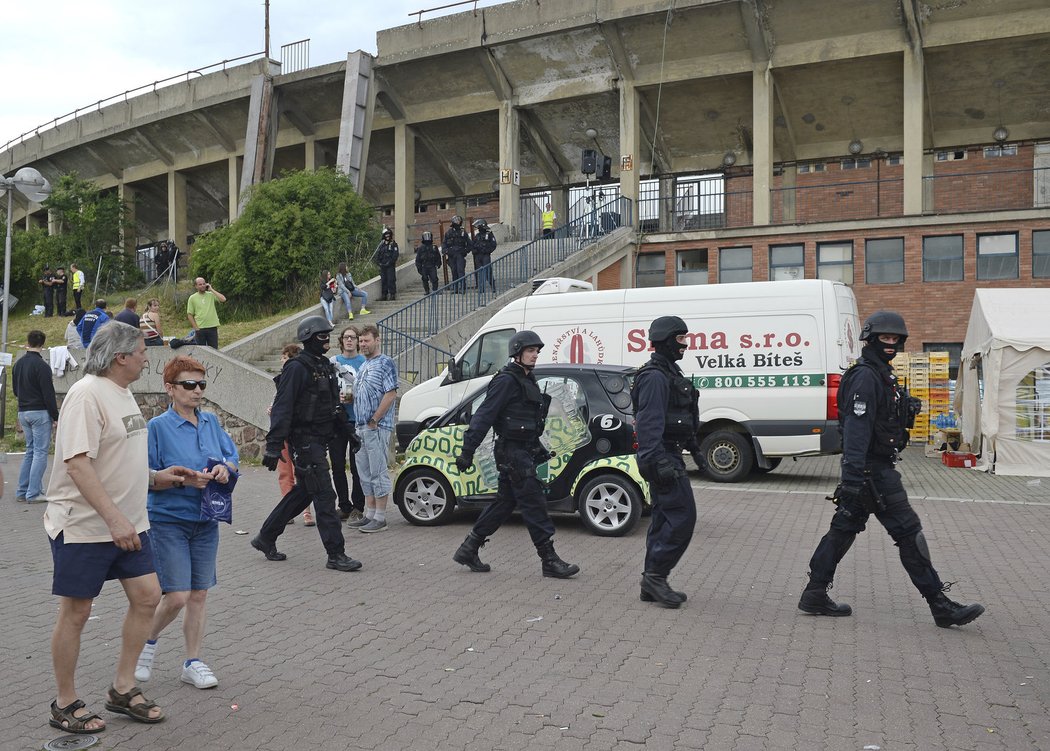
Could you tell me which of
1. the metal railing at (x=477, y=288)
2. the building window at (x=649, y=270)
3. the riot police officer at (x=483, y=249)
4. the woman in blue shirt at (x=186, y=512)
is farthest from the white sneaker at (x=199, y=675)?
the building window at (x=649, y=270)

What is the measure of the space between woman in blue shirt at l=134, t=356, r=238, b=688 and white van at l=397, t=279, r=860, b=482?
815 centimetres

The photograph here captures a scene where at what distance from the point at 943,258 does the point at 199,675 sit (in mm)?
23429

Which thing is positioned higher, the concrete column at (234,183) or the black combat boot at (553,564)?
the concrete column at (234,183)

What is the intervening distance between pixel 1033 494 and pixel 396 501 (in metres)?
8.04

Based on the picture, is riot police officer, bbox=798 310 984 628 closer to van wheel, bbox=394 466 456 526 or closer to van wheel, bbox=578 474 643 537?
van wheel, bbox=578 474 643 537

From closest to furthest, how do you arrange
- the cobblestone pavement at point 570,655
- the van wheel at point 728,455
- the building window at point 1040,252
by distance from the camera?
the cobblestone pavement at point 570,655 < the van wheel at point 728,455 < the building window at point 1040,252

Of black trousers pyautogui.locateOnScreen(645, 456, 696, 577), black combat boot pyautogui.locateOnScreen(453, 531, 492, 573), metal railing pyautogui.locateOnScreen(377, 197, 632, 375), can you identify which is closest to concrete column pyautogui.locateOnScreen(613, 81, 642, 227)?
metal railing pyautogui.locateOnScreen(377, 197, 632, 375)

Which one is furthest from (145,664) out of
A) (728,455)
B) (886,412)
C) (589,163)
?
(589,163)

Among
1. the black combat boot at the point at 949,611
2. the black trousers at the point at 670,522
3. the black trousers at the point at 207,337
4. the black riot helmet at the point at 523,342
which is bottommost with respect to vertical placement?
the black combat boot at the point at 949,611

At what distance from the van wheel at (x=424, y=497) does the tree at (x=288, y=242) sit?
1585cm

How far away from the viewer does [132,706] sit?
4.14 m

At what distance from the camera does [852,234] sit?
2461 centimetres

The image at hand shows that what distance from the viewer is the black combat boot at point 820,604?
5.94 metres

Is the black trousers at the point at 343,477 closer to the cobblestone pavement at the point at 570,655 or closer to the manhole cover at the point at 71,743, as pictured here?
the cobblestone pavement at the point at 570,655
